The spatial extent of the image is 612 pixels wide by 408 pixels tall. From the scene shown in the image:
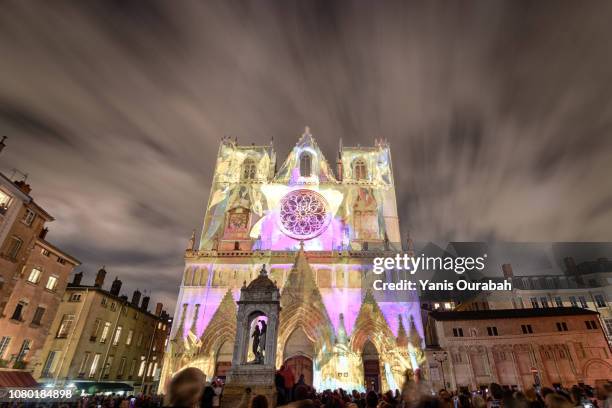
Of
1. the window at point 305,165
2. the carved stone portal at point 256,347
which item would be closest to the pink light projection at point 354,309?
the carved stone portal at point 256,347

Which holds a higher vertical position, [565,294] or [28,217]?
[565,294]

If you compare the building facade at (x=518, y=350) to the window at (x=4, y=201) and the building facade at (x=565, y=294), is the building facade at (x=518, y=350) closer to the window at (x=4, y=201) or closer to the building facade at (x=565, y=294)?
the building facade at (x=565, y=294)

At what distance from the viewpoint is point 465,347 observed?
1094 inches

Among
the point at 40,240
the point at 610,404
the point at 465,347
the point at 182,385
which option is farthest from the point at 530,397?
the point at 40,240

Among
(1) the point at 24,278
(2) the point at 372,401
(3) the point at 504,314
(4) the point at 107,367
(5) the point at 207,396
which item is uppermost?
(3) the point at 504,314

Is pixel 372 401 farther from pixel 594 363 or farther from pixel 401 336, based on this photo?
pixel 594 363

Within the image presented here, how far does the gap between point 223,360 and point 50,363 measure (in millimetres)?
15527

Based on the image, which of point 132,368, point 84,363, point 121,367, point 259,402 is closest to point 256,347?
point 259,402

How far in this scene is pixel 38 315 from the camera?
23141mm

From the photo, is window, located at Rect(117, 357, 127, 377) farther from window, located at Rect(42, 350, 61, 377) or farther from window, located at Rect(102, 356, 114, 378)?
window, located at Rect(42, 350, 61, 377)

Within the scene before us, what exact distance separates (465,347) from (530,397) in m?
24.2

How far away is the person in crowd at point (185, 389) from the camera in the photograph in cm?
284

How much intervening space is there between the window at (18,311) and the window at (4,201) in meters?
6.80

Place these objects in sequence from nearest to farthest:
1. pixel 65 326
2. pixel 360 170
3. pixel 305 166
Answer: pixel 65 326 < pixel 360 170 < pixel 305 166
